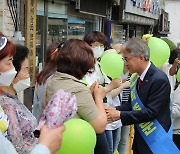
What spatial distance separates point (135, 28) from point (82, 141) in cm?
1380

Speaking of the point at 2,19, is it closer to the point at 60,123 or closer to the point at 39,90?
the point at 39,90

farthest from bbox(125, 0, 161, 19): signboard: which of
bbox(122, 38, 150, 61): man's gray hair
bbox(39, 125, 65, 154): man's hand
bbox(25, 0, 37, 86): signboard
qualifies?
bbox(39, 125, 65, 154): man's hand

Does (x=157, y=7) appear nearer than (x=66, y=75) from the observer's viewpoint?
No

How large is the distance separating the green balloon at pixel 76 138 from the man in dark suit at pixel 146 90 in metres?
1.05

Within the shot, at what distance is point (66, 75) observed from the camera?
246 centimetres

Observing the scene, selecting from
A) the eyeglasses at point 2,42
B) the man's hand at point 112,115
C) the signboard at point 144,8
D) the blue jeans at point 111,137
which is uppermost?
the signboard at point 144,8

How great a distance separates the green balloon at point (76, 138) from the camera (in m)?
2.01

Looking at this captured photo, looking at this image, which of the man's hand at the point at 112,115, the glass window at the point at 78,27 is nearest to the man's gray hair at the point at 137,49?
the man's hand at the point at 112,115

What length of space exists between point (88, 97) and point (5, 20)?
3.18 meters

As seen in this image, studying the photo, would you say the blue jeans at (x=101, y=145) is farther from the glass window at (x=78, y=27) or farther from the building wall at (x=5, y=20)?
the glass window at (x=78, y=27)

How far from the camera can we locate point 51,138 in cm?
175

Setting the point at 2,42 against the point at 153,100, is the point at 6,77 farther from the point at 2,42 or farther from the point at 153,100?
the point at 153,100

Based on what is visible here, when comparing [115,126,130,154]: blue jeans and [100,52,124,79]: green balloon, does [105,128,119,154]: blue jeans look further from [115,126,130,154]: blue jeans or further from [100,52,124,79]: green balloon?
[100,52,124,79]: green balloon

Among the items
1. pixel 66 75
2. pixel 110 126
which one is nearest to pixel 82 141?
pixel 66 75
